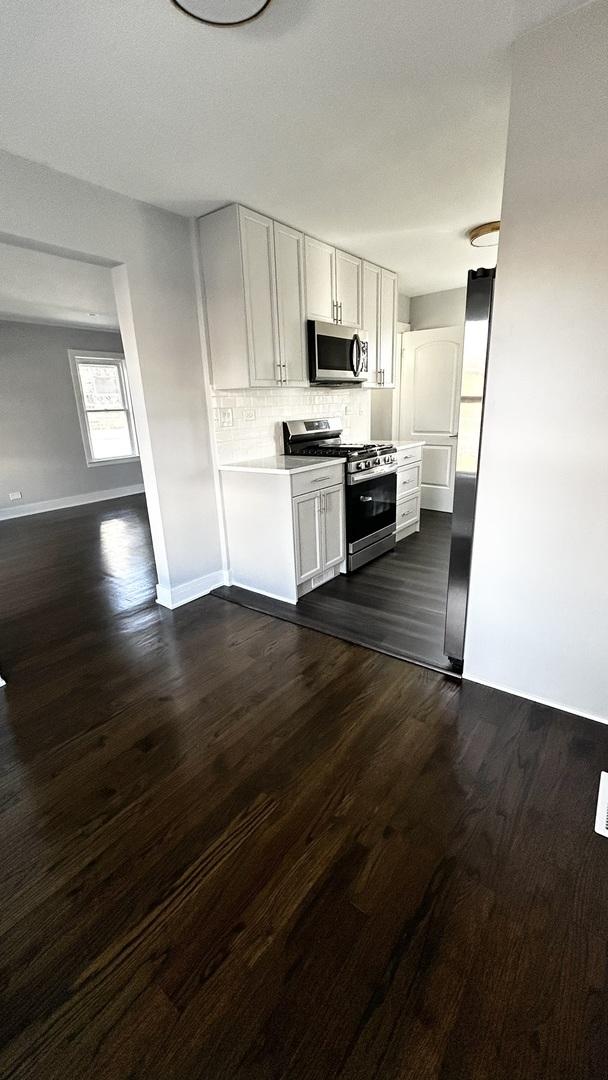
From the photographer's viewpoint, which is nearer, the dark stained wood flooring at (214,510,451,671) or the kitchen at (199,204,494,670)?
the dark stained wood flooring at (214,510,451,671)

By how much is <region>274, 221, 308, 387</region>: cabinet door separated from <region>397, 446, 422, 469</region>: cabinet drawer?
123 centimetres

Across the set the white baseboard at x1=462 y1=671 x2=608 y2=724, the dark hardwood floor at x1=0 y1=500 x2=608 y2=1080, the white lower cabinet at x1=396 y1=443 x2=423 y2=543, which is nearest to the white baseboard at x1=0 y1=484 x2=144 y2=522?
the dark hardwood floor at x1=0 y1=500 x2=608 y2=1080

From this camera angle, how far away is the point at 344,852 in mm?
1469

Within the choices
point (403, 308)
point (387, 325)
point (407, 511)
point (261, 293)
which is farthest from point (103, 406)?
point (407, 511)

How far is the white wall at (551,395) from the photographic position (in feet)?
5.28

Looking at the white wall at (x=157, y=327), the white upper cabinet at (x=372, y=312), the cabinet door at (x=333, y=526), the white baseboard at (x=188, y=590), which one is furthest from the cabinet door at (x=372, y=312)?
the white baseboard at (x=188, y=590)

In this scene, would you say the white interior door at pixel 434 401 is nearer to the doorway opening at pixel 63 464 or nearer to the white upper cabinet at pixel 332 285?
the white upper cabinet at pixel 332 285

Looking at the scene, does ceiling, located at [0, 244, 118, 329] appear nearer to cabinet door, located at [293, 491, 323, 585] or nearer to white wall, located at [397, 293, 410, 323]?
cabinet door, located at [293, 491, 323, 585]

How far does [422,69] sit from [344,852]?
9.27 ft

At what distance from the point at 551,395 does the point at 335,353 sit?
232 centimetres

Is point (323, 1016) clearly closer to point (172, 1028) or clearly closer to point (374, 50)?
point (172, 1028)

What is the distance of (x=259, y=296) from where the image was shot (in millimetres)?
3023

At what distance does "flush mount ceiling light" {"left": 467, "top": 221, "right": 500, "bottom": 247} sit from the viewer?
3307mm

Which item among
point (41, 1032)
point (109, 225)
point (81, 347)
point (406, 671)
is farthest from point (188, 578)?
point (81, 347)
